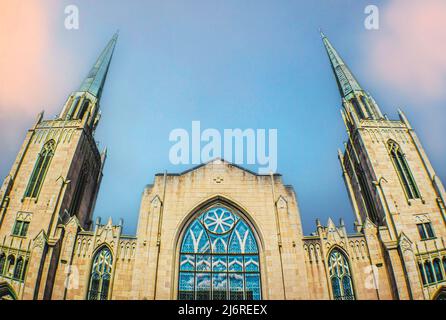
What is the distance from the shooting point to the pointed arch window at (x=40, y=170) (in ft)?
68.2

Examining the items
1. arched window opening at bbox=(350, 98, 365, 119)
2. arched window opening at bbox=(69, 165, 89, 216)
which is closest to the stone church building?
arched window opening at bbox=(69, 165, 89, 216)

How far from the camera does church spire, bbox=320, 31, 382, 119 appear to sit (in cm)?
2773

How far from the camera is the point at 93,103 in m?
28.6

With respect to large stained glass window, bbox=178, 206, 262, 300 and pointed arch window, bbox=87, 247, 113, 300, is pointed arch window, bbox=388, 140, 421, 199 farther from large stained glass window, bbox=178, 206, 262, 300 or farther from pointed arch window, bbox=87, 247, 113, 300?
pointed arch window, bbox=87, 247, 113, 300

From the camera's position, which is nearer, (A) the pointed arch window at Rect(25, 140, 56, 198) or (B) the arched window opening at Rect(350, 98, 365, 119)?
(A) the pointed arch window at Rect(25, 140, 56, 198)

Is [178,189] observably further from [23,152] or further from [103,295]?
[23,152]

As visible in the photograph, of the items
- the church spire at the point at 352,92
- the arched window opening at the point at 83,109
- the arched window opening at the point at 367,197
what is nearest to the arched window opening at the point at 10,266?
the arched window opening at the point at 83,109

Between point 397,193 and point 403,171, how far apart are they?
215cm

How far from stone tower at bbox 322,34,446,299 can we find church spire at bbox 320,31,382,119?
3.4 inches

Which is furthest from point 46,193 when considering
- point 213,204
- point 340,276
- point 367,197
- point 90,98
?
point 367,197

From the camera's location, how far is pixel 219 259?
1870 centimetres

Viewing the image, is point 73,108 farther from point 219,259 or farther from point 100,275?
point 219,259

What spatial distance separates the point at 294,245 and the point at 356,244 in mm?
3764
